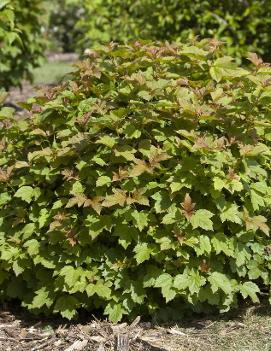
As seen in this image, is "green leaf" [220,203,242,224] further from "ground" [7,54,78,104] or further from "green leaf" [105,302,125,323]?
"ground" [7,54,78,104]

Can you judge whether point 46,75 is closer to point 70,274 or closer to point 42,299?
point 42,299

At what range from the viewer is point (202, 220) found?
3375 mm

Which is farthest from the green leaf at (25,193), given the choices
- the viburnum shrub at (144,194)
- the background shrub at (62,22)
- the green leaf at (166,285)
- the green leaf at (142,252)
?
the background shrub at (62,22)

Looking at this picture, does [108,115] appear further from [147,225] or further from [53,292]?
[53,292]

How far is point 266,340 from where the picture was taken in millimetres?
3564

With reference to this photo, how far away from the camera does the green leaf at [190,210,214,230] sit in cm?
335

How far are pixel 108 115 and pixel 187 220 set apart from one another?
2.38 feet

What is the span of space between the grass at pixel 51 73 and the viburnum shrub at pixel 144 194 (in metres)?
7.96

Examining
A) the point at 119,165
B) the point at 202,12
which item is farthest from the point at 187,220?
the point at 202,12

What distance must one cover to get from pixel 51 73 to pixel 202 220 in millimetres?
10600

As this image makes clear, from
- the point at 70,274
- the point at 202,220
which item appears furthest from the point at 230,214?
the point at 70,274

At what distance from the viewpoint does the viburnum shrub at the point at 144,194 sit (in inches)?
136

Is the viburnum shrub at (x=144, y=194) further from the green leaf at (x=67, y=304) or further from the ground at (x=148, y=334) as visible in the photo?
the ground at (x=148, y=334)

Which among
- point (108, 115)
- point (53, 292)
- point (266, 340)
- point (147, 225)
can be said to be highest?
point (108, 115)
